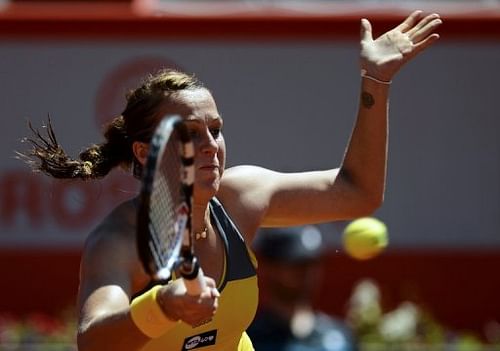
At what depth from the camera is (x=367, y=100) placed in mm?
3615

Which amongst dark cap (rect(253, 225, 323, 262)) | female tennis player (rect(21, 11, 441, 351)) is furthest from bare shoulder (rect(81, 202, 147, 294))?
dark cap (rect(253, 225, 323, 262))

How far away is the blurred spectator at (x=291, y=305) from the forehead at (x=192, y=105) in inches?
84.7

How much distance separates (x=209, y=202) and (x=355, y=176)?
18.6 inches

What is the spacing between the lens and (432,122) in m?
8.75

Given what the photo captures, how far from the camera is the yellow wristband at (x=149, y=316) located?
270 cm

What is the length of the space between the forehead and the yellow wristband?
0.63 meters

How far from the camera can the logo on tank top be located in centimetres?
332

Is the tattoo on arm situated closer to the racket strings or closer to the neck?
the neck

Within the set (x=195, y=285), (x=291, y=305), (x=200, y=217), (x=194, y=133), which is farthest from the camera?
(x=291, y=305)

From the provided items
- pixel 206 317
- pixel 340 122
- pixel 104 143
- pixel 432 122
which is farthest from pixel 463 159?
pixel 206 317

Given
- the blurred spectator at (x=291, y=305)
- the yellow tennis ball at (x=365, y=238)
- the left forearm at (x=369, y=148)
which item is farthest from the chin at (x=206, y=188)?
the blurred spectator at (x=291, y=305)

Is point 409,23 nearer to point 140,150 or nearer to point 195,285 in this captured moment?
point 140,150

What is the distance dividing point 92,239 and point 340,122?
5.62 m

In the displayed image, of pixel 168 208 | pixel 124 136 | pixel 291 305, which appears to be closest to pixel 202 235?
pixel 124 136
